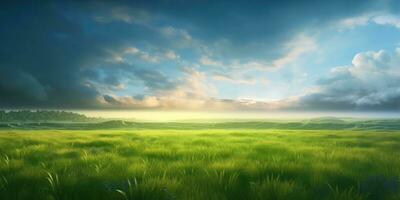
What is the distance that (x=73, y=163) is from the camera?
7156mm

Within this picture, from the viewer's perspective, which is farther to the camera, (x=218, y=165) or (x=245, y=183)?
(x=218, y=165)

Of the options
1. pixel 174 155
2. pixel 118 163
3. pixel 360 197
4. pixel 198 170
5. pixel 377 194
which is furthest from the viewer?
pixel 174 155

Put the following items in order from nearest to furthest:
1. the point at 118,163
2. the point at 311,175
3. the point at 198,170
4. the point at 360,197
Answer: the point at 360,197 → the point at 311,175 → the point at 198,170 → the point at 118,163

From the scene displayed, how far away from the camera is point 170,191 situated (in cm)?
445

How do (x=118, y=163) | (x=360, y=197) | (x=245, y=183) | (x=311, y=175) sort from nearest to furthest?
(x=360, y=197), (x=245, y=183), (x=311, y=175), (x=118, y=163)

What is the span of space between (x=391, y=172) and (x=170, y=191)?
4368 millimetres

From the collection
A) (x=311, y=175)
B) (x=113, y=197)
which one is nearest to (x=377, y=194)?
(x=311, y=175)

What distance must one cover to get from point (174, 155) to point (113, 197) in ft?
14.8

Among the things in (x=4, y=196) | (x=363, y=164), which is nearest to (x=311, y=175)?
(x=363, y=164)

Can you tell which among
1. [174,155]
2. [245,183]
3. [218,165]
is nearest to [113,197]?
[245,183]

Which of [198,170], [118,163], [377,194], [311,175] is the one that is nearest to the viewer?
[377,194]

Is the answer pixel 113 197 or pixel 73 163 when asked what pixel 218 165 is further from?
pixel 73 163

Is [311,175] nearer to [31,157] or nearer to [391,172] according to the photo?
[391,172]

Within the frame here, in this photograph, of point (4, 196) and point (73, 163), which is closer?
→ point (4, 196)
